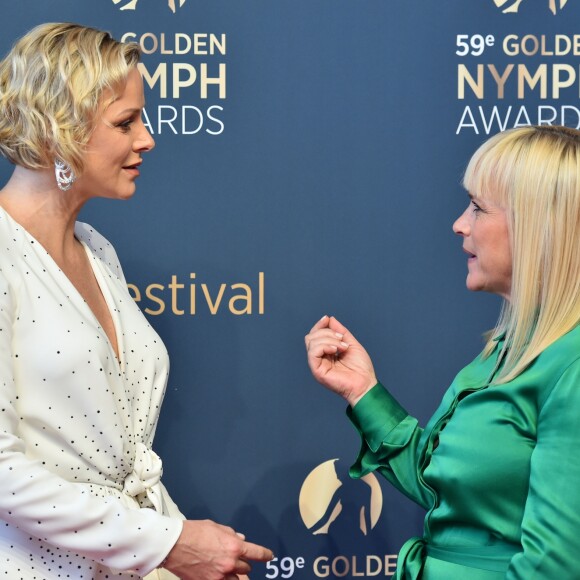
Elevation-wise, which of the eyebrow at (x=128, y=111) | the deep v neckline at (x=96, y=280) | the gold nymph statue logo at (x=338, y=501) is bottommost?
the gold nymph statue logo at (x=338, y=501)

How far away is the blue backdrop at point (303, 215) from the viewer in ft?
7.97

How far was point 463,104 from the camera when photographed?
8.21ft

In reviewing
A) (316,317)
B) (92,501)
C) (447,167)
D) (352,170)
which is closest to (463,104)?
(447,167)

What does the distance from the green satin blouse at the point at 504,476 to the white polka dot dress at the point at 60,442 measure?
429 millimetres

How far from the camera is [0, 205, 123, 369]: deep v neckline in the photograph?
168 cm

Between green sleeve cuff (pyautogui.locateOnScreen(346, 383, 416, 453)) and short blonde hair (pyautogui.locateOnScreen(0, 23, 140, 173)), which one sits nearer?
short blonde hair (pyautogui.locateOnScreen(0, 23, 140, 173))

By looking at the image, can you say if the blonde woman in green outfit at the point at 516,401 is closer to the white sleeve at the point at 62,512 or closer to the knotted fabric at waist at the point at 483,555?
the knotted fabric at waist at the point at 483,555

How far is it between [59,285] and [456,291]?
45.8 inches

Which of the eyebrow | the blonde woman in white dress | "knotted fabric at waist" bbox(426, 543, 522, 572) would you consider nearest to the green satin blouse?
"knotted fabric at waist" bbox(426, 543, 522, 572)

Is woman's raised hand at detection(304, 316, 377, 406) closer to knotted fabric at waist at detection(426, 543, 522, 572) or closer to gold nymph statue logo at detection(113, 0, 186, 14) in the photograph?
knotted fabric at waist at detection(426, 543, 522, 572)

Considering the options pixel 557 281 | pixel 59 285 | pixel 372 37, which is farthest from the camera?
pixel 372 37

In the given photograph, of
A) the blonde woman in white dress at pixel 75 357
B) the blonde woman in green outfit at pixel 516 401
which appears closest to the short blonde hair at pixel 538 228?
the blonde woman in green outfit at pixel 516 401

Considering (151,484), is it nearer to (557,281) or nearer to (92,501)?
(92,501)

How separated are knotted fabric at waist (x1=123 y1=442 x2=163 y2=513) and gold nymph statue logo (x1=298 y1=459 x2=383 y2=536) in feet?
2.57
